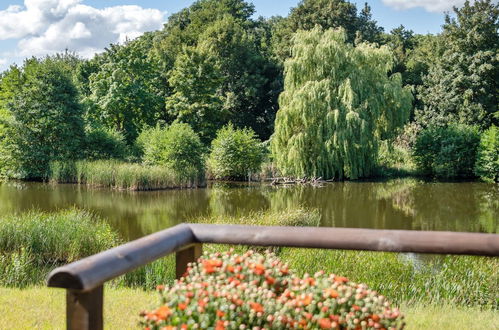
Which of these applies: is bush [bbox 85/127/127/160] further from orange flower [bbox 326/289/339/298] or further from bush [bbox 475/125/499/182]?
orange flower [bbox 326/289/339/298]

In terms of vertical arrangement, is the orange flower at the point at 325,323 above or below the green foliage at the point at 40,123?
below

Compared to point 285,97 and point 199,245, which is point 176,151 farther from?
point 199,245

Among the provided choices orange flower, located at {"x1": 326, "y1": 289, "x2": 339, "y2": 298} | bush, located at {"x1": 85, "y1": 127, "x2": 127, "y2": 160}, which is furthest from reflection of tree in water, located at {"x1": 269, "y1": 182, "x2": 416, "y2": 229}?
orange flower, located at {"x1": 326, "y1": 289, "x2": 339, "y2": 298}

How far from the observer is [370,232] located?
2.62 meters

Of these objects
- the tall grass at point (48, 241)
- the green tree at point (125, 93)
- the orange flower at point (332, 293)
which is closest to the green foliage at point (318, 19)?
the green tree at point (125, 93)

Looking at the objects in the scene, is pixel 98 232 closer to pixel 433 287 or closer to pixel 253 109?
pixel 433 287

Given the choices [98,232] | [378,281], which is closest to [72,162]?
[98,232]

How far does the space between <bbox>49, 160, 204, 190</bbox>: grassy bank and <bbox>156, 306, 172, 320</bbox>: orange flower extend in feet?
68.4

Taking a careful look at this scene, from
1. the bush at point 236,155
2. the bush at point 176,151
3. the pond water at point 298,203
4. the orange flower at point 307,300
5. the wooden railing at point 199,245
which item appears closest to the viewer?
the wooden railing at point 199,245

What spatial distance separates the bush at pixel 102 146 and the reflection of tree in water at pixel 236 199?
5.48 meters

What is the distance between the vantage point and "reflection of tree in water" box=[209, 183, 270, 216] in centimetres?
1762

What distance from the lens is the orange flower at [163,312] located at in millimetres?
2312

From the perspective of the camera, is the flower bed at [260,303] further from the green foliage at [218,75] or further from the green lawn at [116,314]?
the green foliage at [218,75]

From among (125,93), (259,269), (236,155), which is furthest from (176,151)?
(259,269)
